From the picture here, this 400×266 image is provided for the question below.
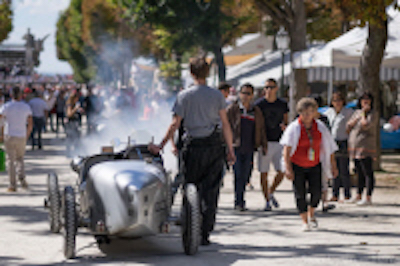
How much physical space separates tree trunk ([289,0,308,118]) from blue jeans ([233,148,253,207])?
308 inches

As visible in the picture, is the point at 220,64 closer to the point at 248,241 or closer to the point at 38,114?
the point at 38,114

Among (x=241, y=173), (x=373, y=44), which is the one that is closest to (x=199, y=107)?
(x=241, y=173)

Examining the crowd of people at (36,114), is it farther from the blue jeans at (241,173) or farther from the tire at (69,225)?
the tire at (69,225)

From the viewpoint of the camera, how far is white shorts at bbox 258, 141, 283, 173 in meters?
11.1

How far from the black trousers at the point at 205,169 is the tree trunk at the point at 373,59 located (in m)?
7.89

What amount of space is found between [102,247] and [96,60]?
285 feet

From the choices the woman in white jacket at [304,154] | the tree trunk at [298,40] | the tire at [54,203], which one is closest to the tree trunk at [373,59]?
the tree trunk at [298,40]

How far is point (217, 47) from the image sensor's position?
3900cm

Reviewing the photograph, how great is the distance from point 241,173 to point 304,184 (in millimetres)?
1890

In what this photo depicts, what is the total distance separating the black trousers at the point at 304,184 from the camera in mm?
9117

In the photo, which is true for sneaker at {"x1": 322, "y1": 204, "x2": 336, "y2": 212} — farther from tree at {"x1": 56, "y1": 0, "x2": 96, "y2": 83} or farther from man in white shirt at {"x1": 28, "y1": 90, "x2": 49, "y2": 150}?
tree at {"x1": 56, "y1": 0, "x2": 96, "y2": 83}

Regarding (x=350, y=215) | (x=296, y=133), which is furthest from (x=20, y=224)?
(x=350, y=215)

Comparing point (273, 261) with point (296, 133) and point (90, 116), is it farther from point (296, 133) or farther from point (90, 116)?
point (90, 116)

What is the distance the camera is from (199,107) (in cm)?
814
